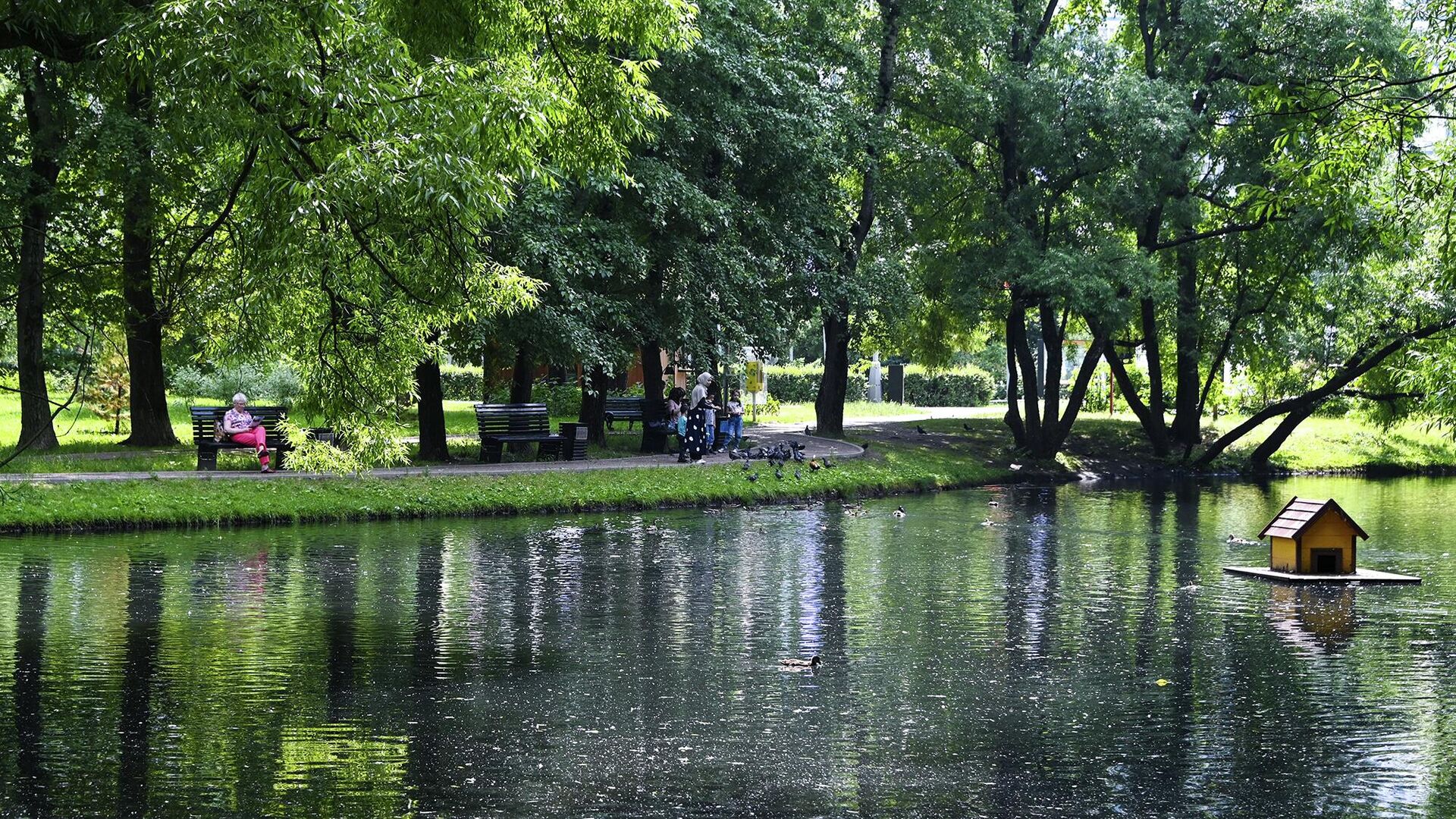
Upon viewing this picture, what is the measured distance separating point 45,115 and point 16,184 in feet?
6.35

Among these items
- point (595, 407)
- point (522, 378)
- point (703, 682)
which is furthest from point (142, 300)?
point (703, 682)

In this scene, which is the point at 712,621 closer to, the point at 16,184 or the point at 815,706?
the point at 815,706

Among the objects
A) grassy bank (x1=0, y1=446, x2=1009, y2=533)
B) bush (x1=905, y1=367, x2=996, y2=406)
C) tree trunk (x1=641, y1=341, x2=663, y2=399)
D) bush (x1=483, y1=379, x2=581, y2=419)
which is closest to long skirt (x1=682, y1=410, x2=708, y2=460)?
grassy bank (x1=0, y1=446, x2=1009, y2=533)

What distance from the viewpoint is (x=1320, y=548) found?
18500 millimetres

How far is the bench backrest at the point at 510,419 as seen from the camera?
29.8 m

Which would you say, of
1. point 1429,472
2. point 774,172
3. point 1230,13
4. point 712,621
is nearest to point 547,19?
point 712,621

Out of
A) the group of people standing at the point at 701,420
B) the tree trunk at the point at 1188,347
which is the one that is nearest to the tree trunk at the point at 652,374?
the group of people standing at the point at 701,420

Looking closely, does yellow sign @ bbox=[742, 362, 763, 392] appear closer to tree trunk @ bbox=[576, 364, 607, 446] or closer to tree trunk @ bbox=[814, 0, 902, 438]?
tree trunk @ bbox=[814, 0, 902, 438]

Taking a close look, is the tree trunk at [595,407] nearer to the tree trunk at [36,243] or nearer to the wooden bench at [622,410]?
the wooden bench at [622,410]

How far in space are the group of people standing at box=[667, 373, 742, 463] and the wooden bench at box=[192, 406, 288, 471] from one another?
760cm

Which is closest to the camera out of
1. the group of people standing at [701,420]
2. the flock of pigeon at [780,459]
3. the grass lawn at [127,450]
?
the grass lawn at [127,450]

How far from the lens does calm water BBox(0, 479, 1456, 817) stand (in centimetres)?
881

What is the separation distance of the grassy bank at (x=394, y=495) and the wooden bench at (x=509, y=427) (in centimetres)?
256

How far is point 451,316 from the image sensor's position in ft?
52.0
